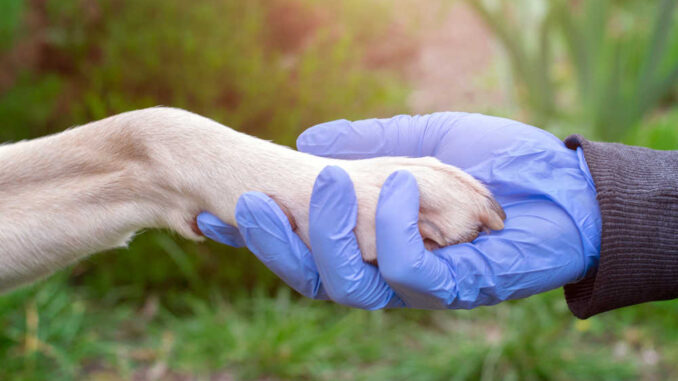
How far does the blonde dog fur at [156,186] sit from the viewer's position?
1779 millimetres

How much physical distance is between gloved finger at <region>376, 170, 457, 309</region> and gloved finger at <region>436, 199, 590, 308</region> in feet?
0.21

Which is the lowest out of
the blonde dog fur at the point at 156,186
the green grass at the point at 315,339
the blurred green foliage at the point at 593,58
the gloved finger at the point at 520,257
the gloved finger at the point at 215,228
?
the green grass at the point at 315,339

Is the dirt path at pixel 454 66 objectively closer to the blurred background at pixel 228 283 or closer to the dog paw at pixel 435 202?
the blurred background at pixel 228 283

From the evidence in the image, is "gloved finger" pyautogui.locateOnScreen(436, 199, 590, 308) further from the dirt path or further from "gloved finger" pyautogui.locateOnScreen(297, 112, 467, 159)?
the dirt path

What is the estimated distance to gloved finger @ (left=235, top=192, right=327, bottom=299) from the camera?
1.78 m

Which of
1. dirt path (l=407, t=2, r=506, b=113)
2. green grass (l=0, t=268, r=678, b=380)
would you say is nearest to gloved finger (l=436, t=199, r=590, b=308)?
green grass (l=0, t=268, r=678, b=380)

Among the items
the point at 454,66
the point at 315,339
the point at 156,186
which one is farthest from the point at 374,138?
the point at 454,66

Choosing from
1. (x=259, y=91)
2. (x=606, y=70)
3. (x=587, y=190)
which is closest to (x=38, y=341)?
(x=259, y=91)

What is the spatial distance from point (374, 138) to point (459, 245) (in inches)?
25.0

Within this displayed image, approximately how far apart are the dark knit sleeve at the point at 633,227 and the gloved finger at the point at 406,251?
533 mm

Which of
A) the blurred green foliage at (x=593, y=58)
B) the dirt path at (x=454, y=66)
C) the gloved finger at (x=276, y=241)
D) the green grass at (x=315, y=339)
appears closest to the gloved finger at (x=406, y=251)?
the gloved finger at (x=276, y=241)

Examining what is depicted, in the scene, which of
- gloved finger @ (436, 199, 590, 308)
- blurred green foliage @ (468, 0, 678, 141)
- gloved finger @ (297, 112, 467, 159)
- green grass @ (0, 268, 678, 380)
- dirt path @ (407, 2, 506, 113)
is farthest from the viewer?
dirt path @ (407, 2, 506, 113)

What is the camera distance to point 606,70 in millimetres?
5984

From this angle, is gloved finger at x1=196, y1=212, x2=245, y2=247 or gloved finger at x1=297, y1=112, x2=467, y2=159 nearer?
gloved finger at x1=196, y1=212, x2=245, y2=247
